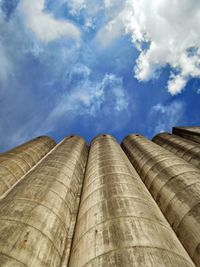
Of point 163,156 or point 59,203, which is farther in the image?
point 163,156

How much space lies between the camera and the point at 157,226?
7188mm

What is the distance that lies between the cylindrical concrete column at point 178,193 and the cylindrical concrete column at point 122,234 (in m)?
0.91

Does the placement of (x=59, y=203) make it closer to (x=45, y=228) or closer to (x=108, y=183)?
(x=45, y=228)

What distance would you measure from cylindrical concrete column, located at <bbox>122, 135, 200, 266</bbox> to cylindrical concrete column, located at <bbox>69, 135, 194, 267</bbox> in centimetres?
91

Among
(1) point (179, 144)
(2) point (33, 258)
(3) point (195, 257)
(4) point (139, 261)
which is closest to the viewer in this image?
(4) point (139, 261)

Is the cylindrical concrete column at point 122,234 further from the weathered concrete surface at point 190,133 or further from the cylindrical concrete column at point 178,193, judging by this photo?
the weathered concrete surface at point 190,133

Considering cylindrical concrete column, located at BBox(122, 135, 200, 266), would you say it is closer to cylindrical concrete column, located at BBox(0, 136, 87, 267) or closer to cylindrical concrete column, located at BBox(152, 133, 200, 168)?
cylindrical concrete column, located at BBox(152, 133, 200, 168)

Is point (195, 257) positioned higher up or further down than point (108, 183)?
further down

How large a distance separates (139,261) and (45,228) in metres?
3.94

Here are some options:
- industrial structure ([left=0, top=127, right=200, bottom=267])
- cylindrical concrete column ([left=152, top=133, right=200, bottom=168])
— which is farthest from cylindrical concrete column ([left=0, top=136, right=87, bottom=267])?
cylindrical concrete column ([left=152, top=133, right=200, bottom=168])

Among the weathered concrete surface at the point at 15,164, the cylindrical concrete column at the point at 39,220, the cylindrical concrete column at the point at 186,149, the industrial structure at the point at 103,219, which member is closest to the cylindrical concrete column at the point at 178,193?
the industrial structure at the point at 103,219

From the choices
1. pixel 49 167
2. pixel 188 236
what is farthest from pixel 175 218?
pixel 49 167

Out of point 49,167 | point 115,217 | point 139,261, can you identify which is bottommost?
point 139,261

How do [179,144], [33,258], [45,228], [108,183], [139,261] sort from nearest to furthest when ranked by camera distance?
[139,261] < [33,258] < [45,228] < [108,183] < [179,144]
